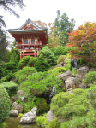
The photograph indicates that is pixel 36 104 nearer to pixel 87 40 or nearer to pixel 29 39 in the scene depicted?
pixel 87 40

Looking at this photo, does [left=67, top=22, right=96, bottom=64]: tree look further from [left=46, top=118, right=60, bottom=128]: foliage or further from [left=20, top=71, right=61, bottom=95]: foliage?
[left=46, top=118, right=60, bottom=128]: foliage

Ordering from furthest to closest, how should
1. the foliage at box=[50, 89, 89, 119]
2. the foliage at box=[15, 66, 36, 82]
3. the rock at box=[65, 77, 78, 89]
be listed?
1. the foliage at box=[15, 66, 36, 82]
2. the rock at box=[65, 77, 78, 89]
3. the foliage at box=[50, 89, 89, 119]

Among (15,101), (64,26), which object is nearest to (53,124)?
(15,101)

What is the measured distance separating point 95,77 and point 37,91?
3.51 m

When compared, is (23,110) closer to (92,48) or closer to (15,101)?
(15,101)

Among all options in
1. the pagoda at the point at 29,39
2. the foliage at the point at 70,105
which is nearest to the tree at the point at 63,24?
the pagoda at the point at 29,39

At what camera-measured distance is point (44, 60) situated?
12.4 metres

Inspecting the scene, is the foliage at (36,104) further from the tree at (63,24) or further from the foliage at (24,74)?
the tree at (63,24)

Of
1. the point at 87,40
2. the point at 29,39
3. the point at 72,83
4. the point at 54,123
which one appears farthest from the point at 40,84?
the point at 29,39

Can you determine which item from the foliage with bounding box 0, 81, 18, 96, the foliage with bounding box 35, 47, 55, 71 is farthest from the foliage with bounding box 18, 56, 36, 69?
the foliage with bounding box 0, 81, 18, 96

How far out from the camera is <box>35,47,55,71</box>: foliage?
37.6ft

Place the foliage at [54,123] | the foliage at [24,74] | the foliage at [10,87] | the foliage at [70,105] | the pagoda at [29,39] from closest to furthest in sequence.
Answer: the foliage at [70,105], the foliage at [54,123], the foliage at [10,87], the foliage at [24,74], the pagoda at [29,39]

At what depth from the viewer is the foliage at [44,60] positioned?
37.6ft

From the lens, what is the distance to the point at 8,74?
11.0 metres
